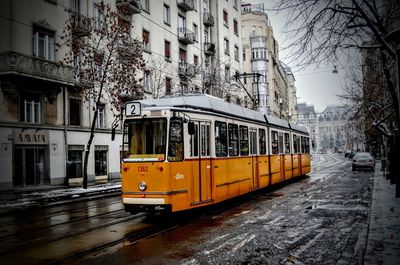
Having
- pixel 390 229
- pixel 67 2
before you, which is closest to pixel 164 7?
pixel 67 2

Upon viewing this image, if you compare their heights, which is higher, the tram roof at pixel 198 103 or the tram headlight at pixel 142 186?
the tram roof at pixel 198 103

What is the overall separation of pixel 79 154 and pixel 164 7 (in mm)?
17085

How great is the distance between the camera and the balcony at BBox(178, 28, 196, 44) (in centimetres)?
3884

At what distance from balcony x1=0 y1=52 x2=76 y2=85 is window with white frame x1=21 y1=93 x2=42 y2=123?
161cm

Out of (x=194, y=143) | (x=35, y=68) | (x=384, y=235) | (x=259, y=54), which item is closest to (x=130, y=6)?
(x=35, y=68)

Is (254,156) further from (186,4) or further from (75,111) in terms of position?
(186,4)

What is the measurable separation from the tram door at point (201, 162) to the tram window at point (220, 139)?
51 cm

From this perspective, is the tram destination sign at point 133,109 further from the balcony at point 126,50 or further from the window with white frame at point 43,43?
the window with white frame at point 43,43

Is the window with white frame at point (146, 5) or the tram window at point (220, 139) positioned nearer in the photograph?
the tram window at point (220, 139)

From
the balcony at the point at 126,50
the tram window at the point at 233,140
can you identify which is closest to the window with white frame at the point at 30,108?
the balcony at the point at 126,50

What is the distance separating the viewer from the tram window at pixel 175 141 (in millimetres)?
10476

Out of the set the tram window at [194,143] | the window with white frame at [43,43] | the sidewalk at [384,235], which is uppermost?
the window with white frame at [43,43]

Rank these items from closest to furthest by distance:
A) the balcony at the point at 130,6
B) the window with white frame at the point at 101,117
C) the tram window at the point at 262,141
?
the tram window at the point at 262,141, the balcony at the point at 130,6, the window with white frame at the point at 101,117

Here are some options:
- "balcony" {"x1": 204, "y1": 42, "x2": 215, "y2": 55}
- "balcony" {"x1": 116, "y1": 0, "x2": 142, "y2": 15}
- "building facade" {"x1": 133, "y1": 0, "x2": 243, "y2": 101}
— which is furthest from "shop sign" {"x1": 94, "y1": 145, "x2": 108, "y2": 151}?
"balcony" {"x1": 204, "y1": 42, "x2": 215, "y2": 55}
